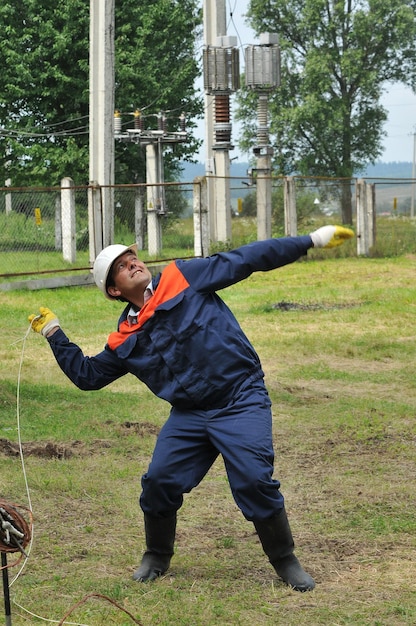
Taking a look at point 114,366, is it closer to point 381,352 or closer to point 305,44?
point 381,352

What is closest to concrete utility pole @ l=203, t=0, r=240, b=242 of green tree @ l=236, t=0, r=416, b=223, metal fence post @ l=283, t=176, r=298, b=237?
metal fence post @ l=283, t=176, r=298, b=237

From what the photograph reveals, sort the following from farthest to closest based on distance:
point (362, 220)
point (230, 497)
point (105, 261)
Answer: point (362, 220), point (230, 497), point (105, 261)

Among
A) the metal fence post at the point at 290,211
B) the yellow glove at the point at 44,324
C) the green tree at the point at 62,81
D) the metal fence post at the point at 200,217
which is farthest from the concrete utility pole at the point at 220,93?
the yellow glove at the point at 44,324

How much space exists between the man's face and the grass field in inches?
53.0

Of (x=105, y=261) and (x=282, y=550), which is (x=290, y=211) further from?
(x=282, y=550)

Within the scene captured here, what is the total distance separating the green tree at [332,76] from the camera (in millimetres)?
55938

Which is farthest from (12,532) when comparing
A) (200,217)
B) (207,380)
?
(200,217)

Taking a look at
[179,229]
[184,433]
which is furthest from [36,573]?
[179,229]

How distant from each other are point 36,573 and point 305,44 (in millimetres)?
55211

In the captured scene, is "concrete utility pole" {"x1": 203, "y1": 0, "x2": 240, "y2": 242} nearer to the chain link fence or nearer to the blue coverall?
the chain link fence

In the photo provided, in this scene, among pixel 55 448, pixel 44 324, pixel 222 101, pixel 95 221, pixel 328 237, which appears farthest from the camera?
pixel 222 101

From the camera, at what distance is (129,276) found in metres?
5.25

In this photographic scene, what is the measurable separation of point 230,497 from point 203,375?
6.21 feet

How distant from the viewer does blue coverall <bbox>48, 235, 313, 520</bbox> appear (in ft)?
16.4
